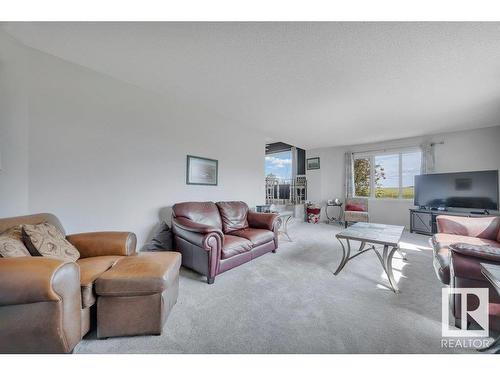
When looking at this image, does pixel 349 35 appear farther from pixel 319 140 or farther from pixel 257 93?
pixel 319 140

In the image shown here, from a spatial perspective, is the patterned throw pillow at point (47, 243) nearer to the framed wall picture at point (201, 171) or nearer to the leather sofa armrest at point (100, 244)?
the leather sofa armrest at point (100, 244)

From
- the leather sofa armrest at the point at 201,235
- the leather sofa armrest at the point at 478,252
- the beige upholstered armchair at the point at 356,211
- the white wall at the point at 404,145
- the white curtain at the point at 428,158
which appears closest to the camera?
the leather sofa armrest at the point at 478,252

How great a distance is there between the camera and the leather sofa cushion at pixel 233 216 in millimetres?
3052

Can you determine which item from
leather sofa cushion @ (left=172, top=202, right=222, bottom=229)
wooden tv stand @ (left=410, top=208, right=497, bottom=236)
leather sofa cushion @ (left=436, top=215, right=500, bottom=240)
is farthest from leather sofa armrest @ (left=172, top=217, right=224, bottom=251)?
wooden tv stand @ (left=410, top=208, right=497, bottom=236)

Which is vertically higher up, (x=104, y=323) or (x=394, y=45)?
(x=394, y=45)

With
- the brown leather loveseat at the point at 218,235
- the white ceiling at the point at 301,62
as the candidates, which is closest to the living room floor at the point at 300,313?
the brown leather loveseat at the point at 218,235

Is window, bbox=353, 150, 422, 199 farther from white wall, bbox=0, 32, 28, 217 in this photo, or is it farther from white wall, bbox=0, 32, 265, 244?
white wall, bbox=0, 32, 28, 217

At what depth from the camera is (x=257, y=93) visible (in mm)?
2787

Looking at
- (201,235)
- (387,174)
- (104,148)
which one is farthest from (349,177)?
(104,148)

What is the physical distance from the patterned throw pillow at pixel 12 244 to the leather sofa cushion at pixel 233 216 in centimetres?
207

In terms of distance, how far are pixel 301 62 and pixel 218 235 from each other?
2.11m
